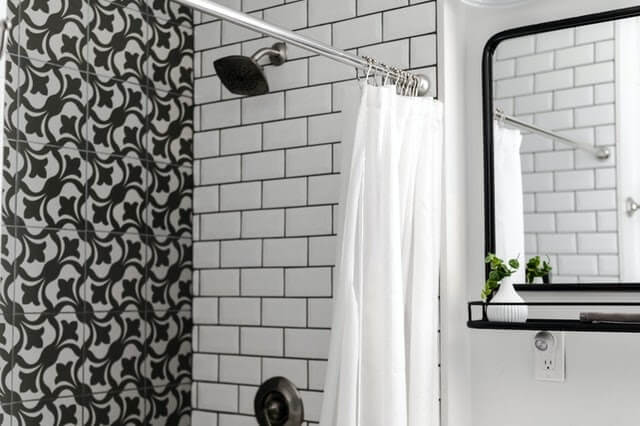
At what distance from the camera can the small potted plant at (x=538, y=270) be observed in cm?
198

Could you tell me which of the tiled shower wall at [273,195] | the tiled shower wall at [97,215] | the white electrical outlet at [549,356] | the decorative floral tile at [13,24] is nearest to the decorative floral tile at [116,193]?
the tiled shower wall at [97,215]

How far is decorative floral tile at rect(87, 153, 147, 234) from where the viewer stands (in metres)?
2.29

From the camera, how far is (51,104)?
2.18 meters

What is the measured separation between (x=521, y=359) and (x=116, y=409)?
44.9 inches

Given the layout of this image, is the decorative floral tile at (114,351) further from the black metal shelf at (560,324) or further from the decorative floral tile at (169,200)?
the black metal shelf at (560,324)

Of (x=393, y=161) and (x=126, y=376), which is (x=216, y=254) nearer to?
(x=126, y=376)

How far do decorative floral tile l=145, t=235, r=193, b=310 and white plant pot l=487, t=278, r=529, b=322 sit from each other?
1.04 metres

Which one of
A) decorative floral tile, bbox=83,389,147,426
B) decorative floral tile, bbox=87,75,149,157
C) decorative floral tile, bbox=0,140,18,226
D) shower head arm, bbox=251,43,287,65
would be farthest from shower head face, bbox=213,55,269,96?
decorative floral tile, bbox=83,389,147,426

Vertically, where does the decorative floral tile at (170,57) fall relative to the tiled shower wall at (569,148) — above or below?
above

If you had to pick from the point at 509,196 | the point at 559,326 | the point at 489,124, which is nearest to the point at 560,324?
the point at 559,326

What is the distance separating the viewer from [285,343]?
91.4 inches

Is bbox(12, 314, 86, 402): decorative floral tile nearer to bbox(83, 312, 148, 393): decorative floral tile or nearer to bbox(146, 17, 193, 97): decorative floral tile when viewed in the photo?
bbox(83, 312, 148, 393): decorative floral tile

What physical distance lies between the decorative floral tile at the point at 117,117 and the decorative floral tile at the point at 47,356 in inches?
19.8

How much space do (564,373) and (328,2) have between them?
120 cm
